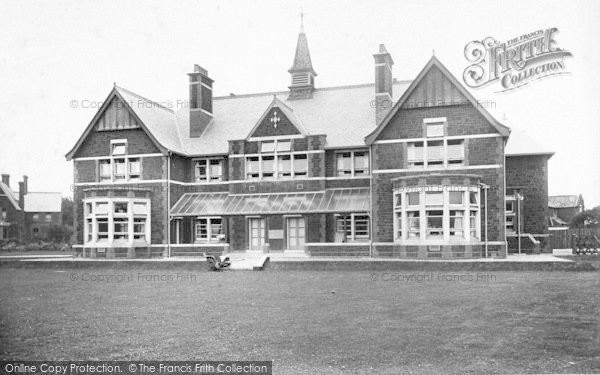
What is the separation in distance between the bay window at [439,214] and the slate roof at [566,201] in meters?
46.4

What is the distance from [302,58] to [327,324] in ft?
94.6

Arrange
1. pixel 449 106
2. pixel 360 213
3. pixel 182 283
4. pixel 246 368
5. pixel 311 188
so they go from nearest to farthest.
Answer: pixel 246 368 → pixel 182 283 → pixel 449 106 → pixel 360 213 → pixel 311 188

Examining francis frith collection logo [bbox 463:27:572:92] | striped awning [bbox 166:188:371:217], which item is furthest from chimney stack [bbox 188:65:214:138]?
francis frith collection logo [bbox 463:27:572:92]

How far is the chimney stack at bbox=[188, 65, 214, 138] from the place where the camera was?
35.5 m

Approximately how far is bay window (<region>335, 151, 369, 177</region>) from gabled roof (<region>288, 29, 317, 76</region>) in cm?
789

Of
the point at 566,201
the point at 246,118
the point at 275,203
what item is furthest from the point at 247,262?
the point at 566,201

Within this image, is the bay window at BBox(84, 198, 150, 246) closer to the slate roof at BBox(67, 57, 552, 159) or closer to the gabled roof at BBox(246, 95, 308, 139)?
the slate roof at BBox(67, 57, 552, 159)

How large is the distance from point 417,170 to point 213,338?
Result: 19841 millimetres

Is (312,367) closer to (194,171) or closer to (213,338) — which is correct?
(213,338)

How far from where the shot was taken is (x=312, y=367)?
789 cm

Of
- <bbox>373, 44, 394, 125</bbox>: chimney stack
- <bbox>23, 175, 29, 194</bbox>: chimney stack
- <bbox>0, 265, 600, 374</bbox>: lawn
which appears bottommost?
<bbox>0, 265, 600, 374</bbox>: lawn

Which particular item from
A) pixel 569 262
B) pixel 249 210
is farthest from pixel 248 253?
pixel 569 262

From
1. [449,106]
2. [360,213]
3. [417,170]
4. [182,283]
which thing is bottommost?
[182,283]

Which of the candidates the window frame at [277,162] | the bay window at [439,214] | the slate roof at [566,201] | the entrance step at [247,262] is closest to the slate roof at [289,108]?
the window frame at [277,162]
